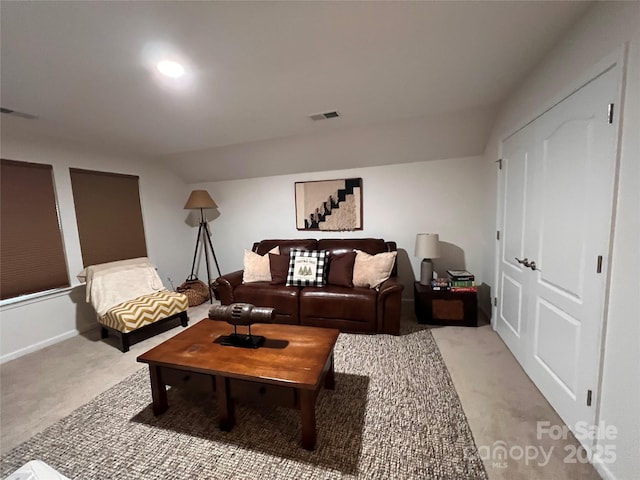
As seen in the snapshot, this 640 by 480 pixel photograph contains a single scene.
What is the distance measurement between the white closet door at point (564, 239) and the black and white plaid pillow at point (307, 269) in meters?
1.89

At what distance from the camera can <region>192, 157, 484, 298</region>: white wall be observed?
3447 millimetres

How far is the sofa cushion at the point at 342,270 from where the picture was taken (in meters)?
3.08

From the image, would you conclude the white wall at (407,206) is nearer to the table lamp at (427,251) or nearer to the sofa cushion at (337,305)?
the table lamp at (427,251)

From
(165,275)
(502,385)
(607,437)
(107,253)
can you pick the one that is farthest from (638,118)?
(165,275)

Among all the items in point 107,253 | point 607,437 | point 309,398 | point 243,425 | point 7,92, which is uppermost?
point 7,92

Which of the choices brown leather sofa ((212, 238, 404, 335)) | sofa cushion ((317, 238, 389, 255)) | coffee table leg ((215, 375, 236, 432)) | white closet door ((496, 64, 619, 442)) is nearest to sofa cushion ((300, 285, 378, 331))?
brown leather sofa ((212, 238, 404, 335))

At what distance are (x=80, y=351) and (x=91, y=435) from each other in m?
1.46

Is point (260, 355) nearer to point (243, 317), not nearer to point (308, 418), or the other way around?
point (243, 317)

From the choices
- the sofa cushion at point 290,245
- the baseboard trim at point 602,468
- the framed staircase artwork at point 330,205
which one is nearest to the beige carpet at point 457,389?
the baseboard trim at point 602,468

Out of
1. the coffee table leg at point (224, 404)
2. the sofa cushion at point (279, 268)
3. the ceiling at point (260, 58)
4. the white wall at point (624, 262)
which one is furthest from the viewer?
the sofa cushion at point (279, 268)

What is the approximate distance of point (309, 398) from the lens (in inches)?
55.8

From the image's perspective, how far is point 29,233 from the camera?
107 inches

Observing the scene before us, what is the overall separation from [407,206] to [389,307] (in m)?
1.56

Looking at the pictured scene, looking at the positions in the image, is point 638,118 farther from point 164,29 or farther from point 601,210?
point 164,29
